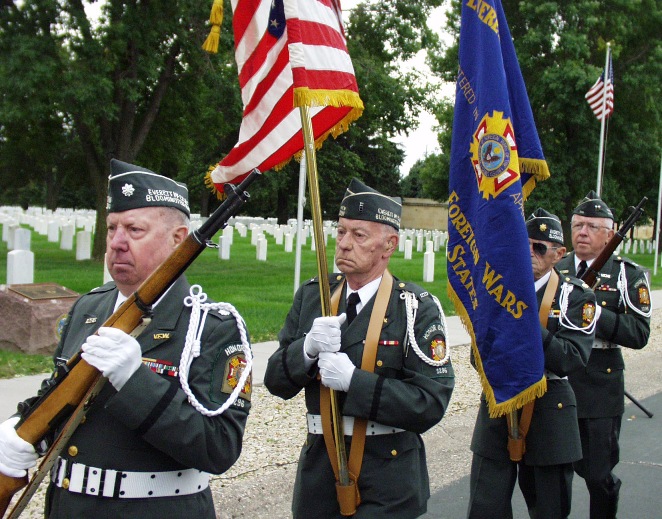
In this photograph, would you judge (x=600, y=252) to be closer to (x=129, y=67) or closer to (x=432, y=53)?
(x=129, y=67)

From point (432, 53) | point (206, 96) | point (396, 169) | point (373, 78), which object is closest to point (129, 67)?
point (206, 96)

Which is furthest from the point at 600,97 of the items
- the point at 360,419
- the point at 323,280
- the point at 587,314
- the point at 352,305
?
the point at 360,419

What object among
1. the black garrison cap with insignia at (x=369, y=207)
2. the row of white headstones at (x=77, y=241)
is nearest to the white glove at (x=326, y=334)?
the black garrison cap with insignia at (x=369, y=207)

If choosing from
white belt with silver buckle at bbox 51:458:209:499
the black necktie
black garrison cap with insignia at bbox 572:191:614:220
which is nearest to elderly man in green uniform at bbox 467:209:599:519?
black garrison cap with insignia at bbox 572:191:614:220

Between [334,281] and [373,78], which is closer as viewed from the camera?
[334,281]

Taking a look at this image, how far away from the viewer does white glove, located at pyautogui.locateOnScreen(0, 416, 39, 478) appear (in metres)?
2.31

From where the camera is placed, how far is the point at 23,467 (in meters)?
2.34

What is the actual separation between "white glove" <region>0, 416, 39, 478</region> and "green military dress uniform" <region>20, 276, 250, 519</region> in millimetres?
169

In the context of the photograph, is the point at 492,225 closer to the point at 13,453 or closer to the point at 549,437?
the point at 549,437

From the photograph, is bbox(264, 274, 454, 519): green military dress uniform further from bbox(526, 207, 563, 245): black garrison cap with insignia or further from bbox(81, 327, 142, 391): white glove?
bbox(526, 207, 563, 245): black garrison cap with insignia

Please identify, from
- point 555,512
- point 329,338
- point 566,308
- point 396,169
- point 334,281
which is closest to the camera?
point 329,338

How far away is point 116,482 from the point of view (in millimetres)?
2441

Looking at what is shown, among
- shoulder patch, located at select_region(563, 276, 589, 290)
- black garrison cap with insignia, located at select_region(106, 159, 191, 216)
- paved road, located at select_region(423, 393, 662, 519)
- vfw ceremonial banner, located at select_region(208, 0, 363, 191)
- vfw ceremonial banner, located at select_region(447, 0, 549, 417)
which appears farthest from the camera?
paved road, located at select_region(423, 393, 662, 519)

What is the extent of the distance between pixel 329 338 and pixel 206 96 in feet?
58.0
